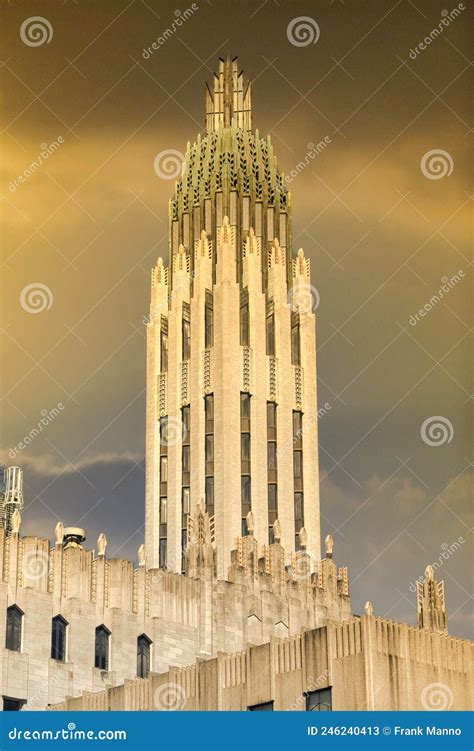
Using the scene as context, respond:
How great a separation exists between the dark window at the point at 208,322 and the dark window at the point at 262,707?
171 feet

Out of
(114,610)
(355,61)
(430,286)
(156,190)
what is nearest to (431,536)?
(430,286)

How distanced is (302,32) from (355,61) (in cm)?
559

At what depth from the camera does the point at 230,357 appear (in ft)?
350

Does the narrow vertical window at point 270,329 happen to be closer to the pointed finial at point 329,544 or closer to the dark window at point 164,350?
the dark window at point 164,350

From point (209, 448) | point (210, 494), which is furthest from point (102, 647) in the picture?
point (209, 448)

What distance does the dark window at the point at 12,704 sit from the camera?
222 ft

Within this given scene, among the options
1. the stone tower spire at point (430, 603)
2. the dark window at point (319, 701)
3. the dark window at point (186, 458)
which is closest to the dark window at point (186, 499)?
the dark window at point (186, 458)

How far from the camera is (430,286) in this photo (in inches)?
3716

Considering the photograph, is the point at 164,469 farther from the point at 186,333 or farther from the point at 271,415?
the point at 186,333

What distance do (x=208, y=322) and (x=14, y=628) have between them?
43644mm

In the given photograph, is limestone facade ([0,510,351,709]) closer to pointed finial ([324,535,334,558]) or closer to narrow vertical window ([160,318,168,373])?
pointed finial ([324,535,334,558])

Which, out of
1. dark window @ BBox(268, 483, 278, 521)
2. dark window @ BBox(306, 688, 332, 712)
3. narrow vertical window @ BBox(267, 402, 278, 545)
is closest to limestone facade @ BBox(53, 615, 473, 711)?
dark window @ BBox(306, 688, 332, 712)
